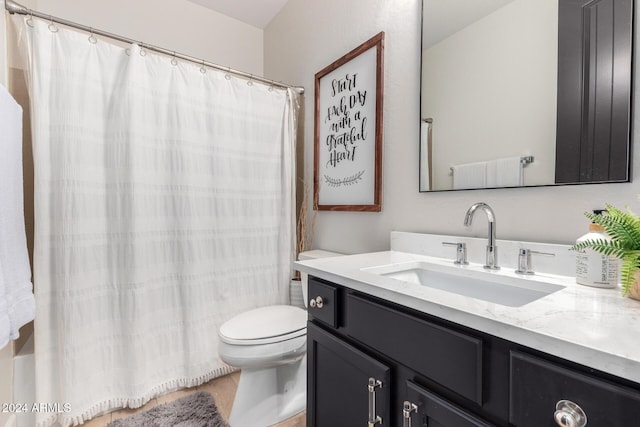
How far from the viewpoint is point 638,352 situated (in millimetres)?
395

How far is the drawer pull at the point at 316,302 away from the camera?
944 mm

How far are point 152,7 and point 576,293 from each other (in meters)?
2.75

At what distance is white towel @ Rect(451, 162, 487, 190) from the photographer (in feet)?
3.53

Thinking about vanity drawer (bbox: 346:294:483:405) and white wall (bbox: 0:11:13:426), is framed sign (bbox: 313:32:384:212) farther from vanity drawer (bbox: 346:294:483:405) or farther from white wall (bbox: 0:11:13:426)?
white wall (bbox: 0:11:13:426)

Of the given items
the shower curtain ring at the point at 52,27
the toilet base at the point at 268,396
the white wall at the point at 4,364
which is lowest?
the toilet base at the point at 268,396

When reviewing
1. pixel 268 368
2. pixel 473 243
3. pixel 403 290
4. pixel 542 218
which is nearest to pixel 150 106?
pixel 268 368

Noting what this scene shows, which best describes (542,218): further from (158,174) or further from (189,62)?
(189,62)

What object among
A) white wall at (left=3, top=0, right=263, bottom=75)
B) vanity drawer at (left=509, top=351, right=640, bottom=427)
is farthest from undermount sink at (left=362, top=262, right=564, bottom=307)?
white wall at (left=3, top=0, right=263, bottom=75)

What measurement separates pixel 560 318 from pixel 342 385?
1.95 ft

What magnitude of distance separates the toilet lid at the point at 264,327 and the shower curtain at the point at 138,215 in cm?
38

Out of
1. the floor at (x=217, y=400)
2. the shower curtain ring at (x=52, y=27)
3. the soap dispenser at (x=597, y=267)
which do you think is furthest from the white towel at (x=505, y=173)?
the shower curtain ring at (x=52, y=27)

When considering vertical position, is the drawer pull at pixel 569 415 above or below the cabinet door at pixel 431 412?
above

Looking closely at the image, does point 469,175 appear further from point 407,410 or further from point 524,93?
point 407,410

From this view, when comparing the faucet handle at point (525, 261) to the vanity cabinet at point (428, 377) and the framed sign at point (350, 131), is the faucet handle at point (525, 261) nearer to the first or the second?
the vanity cabinet at point (428, 377)
